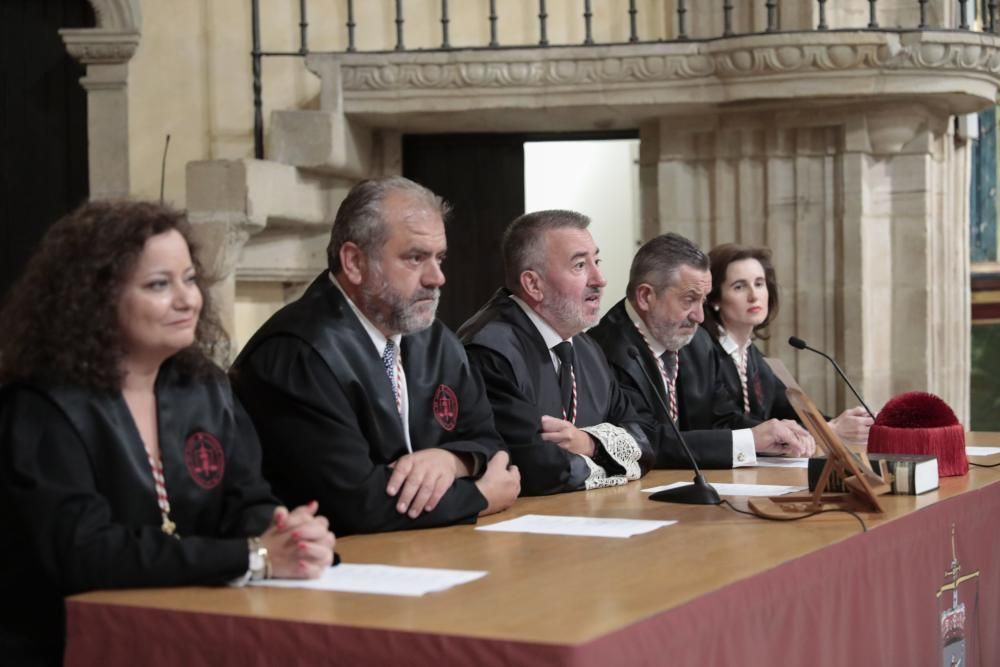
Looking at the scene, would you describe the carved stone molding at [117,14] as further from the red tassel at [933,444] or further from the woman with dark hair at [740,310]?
the red tassel at [933,444]

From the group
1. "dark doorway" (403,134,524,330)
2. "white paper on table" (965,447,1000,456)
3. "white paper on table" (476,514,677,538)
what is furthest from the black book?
"dark doorway" (403,134,524,330)

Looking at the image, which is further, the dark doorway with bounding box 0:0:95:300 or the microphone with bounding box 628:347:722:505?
the dark doorway with bounding box 0:0:95:300

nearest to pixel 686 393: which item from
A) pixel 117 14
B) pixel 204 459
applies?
pixel 204 459

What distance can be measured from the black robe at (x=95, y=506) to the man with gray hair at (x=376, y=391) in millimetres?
465

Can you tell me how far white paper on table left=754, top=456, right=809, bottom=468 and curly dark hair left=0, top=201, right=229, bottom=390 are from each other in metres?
2.43

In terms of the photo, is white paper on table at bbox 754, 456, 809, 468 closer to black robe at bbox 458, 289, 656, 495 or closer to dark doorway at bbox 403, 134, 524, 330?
black robe at bbox 458, 289, 656, 495

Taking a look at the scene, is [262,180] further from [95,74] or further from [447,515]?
[447,515]

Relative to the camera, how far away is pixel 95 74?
7883 mm

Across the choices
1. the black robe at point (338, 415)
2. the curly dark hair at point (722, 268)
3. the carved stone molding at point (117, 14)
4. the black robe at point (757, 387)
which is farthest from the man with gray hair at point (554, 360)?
the carved stone molding at point (117, 14)

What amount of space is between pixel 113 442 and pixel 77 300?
0.27m

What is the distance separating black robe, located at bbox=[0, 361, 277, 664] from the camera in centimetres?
269

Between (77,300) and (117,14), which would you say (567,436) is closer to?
(77,300)

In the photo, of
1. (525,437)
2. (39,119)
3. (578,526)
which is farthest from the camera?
(39,119)

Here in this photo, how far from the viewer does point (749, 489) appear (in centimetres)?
412
